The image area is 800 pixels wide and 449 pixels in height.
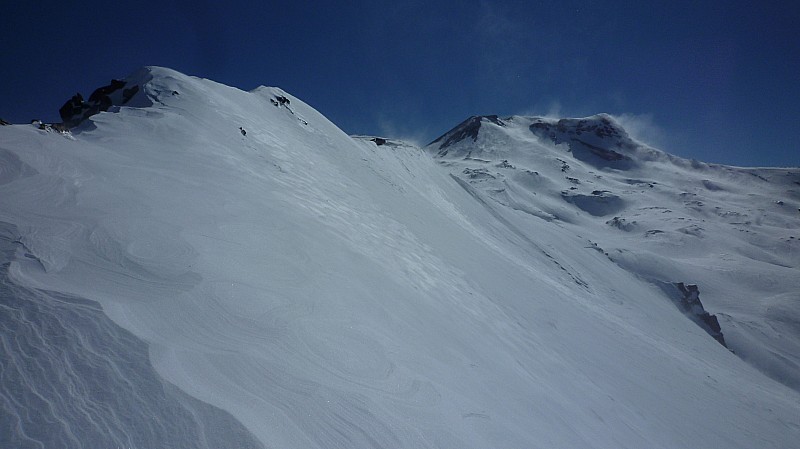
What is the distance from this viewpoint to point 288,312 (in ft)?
9.88

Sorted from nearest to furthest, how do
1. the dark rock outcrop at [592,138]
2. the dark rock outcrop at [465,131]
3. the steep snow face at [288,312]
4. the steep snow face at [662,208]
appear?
the steep snow face at [288,312] < the steep snow face at [662,208] < the dark rock outcrop at [592,138] < the dark rock outcrop at [465,131]

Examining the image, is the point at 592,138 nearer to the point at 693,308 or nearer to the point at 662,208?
the point at 662,208

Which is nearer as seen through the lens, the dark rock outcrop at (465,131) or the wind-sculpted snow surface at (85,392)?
the wind-sculpted snow surface at (85,392)

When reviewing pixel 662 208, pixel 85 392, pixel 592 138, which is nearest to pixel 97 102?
pixel 85 392

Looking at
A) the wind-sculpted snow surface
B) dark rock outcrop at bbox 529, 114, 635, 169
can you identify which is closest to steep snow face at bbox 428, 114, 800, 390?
dark rock outcrop at bbox 529, 114, 635, 169

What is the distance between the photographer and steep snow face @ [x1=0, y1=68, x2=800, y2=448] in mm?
2014

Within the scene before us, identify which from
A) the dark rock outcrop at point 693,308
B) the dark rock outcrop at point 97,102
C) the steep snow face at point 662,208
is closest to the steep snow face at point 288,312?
the dark rock outcrop at point 97,102

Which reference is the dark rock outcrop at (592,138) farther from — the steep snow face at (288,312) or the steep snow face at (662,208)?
the steep snow face at (288,312)

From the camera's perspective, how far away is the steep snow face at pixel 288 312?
6.61 feet

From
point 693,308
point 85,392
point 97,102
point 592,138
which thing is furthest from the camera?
point 592,138

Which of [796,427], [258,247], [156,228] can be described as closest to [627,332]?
[796,427]

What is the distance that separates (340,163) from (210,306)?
33.4ft

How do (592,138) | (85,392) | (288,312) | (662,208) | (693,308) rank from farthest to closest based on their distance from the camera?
1. (592,138)
2. (662,208)
3. (693,308)
4. (288,312)
5. (85,392)

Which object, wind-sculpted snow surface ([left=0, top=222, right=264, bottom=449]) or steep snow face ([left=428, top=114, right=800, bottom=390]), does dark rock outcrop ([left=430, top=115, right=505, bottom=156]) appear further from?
wind-sculpted snow surface ([left=0, top=222, right=264, bottom=449])
